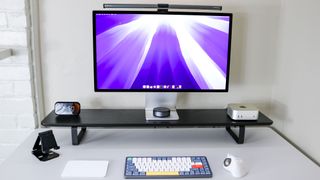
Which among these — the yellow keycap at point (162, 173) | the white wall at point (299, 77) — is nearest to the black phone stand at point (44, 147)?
the yellow keycap at point (162, 173)

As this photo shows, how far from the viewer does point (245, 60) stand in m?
1.85

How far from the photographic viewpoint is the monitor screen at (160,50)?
5.13 feet

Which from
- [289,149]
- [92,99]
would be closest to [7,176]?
[92,99]

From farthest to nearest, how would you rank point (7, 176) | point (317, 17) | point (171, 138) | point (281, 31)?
1. point (281, 31)
2. point (171, 138)
3. point (317, 17)
4. point (7, 176)

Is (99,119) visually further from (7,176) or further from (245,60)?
(245,60)

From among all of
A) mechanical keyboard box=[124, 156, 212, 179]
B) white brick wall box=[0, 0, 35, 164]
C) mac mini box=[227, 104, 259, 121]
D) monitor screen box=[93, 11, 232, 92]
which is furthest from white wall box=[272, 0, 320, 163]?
white brick wall box=[0, 0, 35, 164]

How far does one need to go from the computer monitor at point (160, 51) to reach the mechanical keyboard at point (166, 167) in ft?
1.30

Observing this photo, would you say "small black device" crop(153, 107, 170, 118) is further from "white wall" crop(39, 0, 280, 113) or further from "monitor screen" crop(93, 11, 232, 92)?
"white wall" crop(39, 0, 280, 113)

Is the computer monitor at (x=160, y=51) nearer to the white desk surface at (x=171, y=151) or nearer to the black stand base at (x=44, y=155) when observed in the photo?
the white desk surface at (x=171, y=151)

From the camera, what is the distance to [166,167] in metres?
1.31

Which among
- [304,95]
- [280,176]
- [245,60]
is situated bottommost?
[280,176]

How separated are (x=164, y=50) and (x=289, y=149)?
2.57 ft

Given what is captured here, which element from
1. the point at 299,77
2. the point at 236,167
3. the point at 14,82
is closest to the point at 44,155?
the point at 14,82

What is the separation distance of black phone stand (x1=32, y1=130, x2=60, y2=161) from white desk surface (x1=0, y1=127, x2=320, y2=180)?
0.03 m
